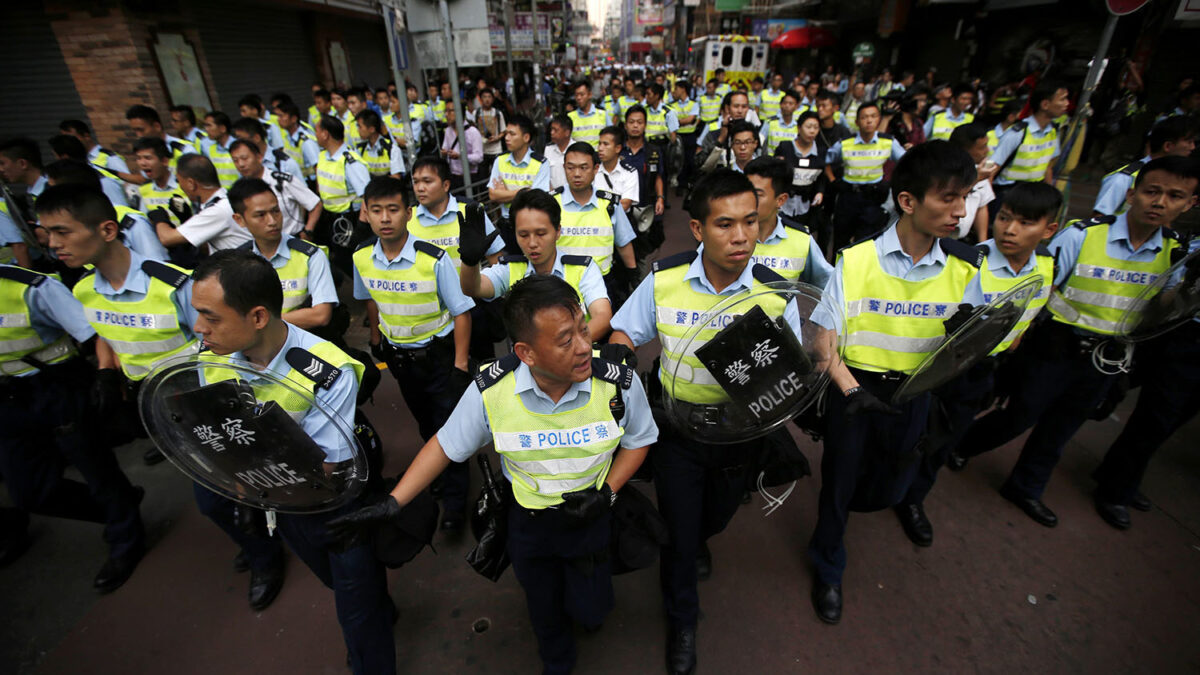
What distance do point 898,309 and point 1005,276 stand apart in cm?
88

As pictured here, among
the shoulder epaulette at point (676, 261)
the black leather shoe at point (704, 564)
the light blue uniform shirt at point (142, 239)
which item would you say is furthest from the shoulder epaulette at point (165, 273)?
the black leather shoe at point (704, 564)

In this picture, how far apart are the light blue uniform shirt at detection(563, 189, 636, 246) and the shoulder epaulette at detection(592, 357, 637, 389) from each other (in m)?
2.01

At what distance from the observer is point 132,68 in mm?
7199

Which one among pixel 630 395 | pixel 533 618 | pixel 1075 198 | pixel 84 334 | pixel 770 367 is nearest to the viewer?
pixel 770 367

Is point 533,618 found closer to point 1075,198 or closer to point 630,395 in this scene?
point 630,395

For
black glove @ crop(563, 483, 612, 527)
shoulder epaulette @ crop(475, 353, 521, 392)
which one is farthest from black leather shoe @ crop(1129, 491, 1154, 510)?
shoulder epaulette @ crop(475, 353, 521, 392)

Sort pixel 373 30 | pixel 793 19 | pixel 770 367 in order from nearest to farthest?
pixel 770 367, pixel 373 30, pixel 793 19

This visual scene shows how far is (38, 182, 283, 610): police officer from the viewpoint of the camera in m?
2.25

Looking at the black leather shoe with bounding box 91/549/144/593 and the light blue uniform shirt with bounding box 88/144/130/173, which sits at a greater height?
the light blue uniform shirt with bounding box 88/144/130/173

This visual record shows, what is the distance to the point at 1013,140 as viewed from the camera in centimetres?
525

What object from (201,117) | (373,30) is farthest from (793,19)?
(201,117)

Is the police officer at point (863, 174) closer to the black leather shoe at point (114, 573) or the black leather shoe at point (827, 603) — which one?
the black leather shoe at point (827, 603)

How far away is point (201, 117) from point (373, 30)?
32.0ft

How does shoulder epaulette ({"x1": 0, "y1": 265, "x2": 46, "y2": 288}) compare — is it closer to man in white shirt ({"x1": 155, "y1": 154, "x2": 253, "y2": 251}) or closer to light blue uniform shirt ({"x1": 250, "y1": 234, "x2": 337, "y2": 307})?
light blue uniform shirt ({"x1": 250, "y1": 234, "x2": 337, "y2": 307})
